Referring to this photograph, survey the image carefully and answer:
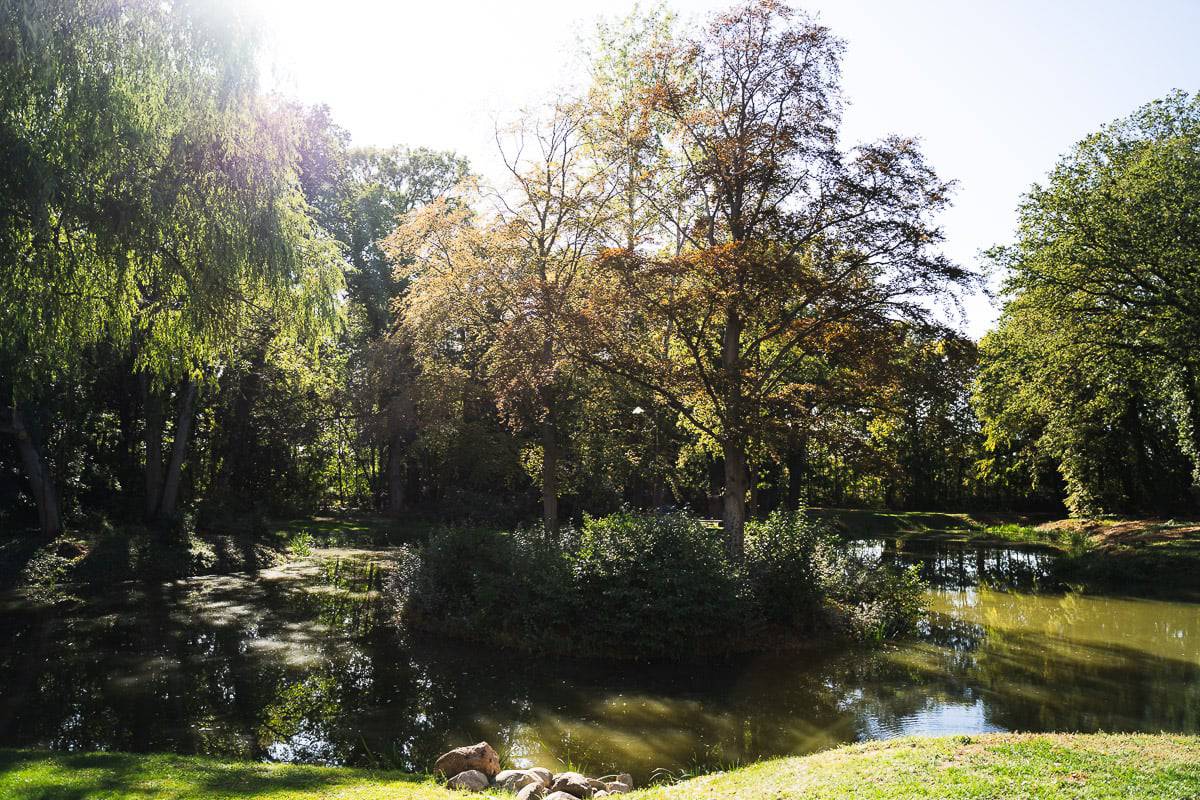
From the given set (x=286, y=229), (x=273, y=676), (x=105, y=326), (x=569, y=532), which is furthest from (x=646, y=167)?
(x=273, y=676)

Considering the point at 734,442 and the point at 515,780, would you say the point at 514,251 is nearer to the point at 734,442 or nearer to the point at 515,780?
the point at 734,442

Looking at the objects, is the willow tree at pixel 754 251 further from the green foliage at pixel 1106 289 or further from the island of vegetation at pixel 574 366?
the green foliage at pixel 1106 289

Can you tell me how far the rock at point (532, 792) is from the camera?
737 centimetres

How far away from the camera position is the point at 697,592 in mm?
13703

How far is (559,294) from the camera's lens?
17.8m

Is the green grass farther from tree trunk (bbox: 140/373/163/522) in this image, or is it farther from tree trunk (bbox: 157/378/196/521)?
tree trunk (bbox: 140/373/163/522)

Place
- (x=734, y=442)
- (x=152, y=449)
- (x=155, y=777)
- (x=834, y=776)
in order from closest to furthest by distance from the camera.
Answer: (x=834, y=776) → (x=155, y=777) → (x=734, y=442) → (x=152, y=449)

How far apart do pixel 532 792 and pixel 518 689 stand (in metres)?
4.46

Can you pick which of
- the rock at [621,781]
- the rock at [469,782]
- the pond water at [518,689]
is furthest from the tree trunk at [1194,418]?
the rock at [469,782]

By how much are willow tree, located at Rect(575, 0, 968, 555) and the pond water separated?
15.4 feet

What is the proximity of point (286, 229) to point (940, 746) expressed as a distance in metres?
9.82

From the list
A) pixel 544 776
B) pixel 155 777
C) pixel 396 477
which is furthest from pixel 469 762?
pixel 396 477

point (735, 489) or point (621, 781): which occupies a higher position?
point (735, 489)

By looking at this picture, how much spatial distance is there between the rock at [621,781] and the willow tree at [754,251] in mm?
8230
